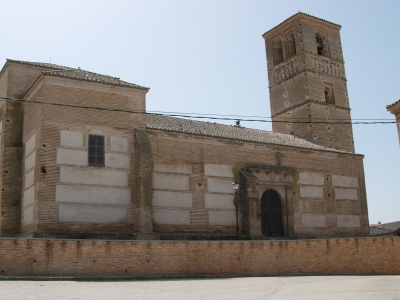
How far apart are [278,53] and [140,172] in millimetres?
20962

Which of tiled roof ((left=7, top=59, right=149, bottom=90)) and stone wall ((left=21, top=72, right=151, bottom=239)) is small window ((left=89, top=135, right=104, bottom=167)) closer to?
stone wall ((left=21, top=72, right=151, bottom=239))

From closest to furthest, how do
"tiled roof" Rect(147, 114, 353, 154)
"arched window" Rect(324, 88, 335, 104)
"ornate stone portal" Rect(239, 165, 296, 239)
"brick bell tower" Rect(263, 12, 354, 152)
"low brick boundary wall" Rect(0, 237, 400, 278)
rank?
"low brick boundary wall" Rect(0, 237, 400, 278)
"ornate stone portal" Rect(239, 165, 296, 239)
"tiled roof" Rect(147, 114, 353, 154)
"brick bell tower" Rect(263, 12, 354, 152)
"arched window" Rect(324, 88, 335, 104)

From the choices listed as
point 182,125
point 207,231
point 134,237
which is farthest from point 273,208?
point 134,237

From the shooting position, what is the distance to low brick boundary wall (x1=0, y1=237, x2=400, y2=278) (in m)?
15.5

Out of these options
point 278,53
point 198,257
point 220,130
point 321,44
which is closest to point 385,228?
point 321,44

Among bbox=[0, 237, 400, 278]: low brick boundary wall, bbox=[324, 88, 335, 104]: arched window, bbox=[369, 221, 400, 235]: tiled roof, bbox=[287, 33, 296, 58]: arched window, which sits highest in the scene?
bbox=[287, 33, 296, 58]: arched window

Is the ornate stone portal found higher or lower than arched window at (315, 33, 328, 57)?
lower

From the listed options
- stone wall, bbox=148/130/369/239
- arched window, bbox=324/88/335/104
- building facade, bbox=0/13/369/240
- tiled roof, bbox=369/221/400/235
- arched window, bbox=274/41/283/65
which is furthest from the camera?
tiled roof, bbox=369/221/400/235

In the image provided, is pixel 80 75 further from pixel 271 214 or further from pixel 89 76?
pixel 271 214

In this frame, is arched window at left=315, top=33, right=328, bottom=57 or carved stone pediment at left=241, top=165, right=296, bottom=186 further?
arched window at left=315, top=33, right=328, bottom=57

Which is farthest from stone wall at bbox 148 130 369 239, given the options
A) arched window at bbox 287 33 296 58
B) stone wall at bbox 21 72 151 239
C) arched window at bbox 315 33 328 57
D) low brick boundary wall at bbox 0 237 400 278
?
arched window at bbox 287 33 296 58

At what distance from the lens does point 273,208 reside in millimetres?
27078

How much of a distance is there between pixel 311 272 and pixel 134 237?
7.47 metres


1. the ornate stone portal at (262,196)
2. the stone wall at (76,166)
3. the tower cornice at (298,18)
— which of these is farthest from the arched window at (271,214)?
the tower cornice at (298,18)
